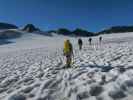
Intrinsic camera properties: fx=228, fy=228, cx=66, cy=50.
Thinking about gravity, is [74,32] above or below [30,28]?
below

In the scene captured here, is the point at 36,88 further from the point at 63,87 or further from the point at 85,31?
the point at 85,31

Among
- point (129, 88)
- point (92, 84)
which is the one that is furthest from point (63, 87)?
point (129, 88)

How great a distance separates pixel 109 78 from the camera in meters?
7.99

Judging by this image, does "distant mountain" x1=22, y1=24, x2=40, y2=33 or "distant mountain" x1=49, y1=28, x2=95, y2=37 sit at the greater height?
"distant mountain" x1=22, y1=24, x2=40, y2=33

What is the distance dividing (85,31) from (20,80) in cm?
13993

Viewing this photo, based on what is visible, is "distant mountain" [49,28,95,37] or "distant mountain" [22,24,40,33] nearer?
"distant mountain" [22,24,40,33]

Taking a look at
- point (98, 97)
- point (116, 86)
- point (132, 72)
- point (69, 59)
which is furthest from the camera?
point (69, 59)

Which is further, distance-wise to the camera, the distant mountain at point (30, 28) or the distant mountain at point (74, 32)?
the distant mountain at point (74, 32)

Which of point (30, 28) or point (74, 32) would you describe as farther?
point (74, 32)

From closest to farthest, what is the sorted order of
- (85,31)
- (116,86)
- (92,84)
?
(116,86) → (92,84) → (85,31)

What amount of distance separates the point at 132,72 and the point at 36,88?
11.6ft

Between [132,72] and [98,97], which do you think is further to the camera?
[132,72]

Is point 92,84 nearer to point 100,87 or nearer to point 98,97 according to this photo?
point 100,87

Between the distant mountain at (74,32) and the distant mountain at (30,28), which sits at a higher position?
the distant mountain at (30,28)
